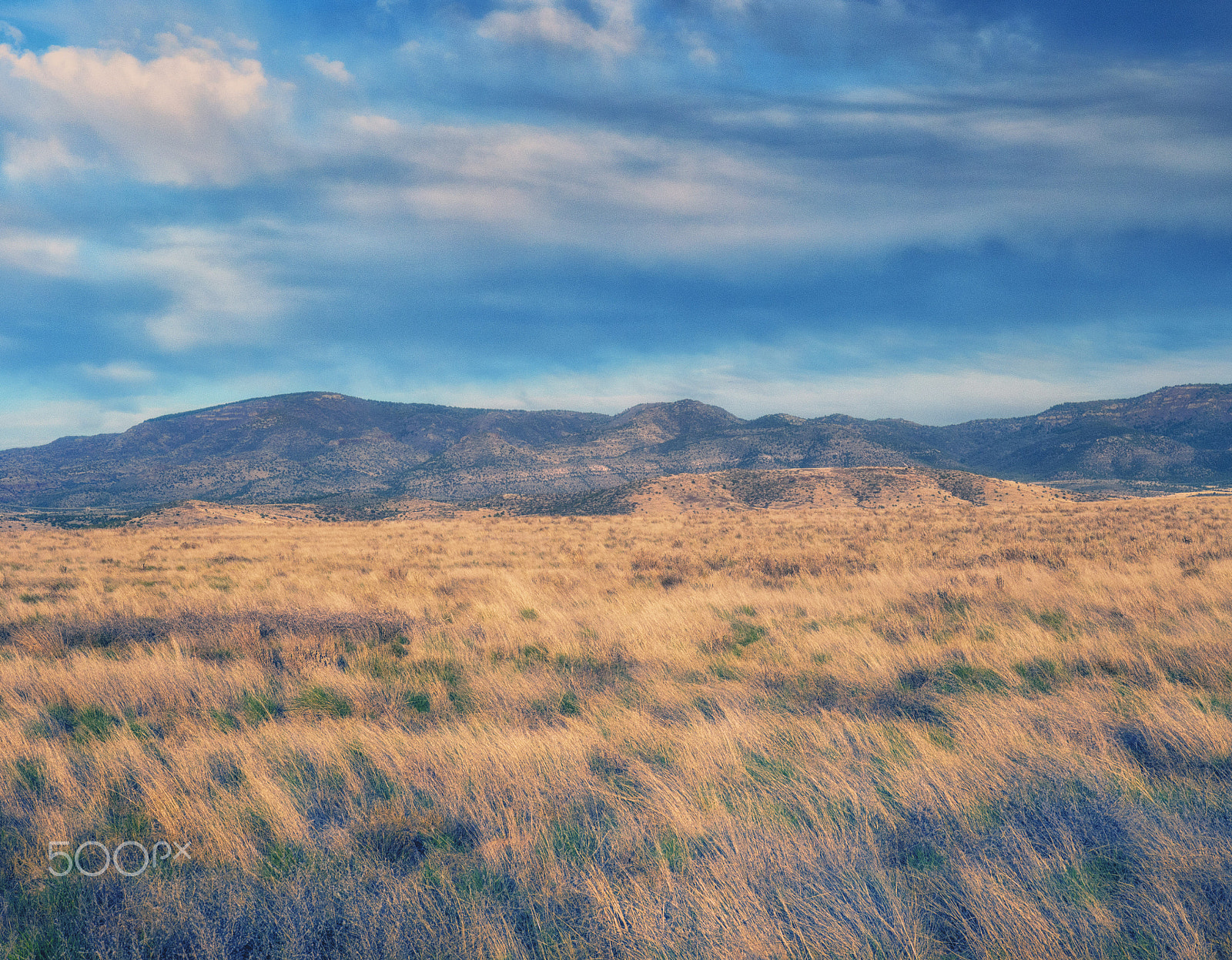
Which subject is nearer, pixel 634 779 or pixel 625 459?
pixel 634 779

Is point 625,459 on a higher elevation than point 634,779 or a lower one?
higher

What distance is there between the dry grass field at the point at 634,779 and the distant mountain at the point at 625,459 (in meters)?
104

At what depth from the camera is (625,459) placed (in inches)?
6073

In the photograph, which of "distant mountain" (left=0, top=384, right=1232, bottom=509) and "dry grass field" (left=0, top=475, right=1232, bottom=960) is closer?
"dry grass field" (left=0, top=475, right=1232, bottom=960)

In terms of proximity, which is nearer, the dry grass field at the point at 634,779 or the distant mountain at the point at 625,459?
the dry grass field at the point at 634,779

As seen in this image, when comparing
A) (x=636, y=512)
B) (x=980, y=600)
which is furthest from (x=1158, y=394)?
(x=980, y=600)

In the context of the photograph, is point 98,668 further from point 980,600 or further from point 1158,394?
point 1158,394

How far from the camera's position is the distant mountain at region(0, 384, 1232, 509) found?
420 feet

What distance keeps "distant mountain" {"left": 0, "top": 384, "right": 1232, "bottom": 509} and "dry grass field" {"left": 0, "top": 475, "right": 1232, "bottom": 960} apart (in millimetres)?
103861

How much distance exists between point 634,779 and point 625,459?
15029 centimetres

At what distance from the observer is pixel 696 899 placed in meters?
2.82

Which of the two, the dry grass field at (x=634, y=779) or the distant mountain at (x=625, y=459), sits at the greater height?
the distant mountain at (x=625, y=459)

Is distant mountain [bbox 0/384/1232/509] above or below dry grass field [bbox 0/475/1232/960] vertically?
above

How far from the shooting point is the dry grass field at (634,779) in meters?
2.70
